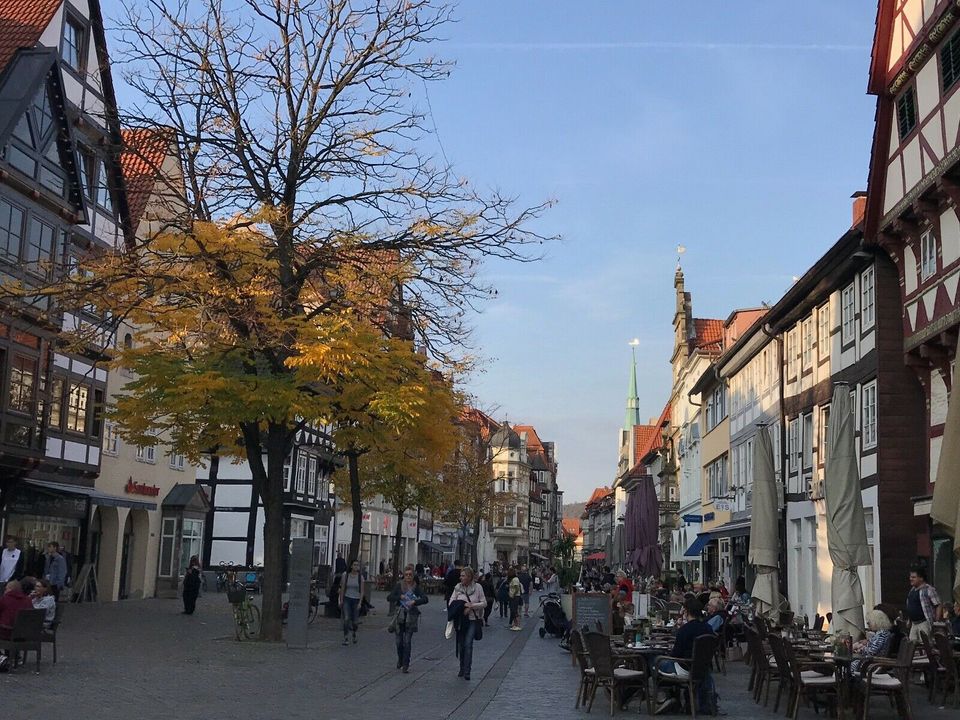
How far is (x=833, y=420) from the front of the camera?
19.4 metres

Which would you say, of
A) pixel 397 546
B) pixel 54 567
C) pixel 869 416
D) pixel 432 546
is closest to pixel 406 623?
pixel 54 567

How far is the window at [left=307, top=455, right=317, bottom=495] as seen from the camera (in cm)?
6094

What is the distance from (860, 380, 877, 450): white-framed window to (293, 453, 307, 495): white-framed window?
3561 centimetres

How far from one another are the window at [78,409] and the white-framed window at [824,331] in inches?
807

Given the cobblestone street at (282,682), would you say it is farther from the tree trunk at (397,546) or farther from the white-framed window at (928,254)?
the tree trunk at (397,546)

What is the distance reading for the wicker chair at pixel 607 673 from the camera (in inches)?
598

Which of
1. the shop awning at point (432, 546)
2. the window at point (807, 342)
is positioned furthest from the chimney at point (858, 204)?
the shop awning at point (432, 546)

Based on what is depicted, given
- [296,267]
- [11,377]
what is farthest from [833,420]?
[11,377]

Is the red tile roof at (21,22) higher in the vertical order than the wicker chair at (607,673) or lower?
higher

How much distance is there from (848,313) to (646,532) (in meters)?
9.03

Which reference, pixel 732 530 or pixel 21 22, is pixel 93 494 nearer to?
pixel 21 22

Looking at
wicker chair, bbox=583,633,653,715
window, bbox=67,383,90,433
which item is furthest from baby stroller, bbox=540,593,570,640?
wicker chair, bbox=583,633,653,715

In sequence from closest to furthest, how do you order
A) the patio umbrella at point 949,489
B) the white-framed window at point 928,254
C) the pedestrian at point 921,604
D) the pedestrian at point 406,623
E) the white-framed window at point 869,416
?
the patio umbrella at point 949,489
the pedestrian at point 921,604
the pedestrian at point 406,623
the white-framed window at point 928,254
the white-framed window at point 869,416

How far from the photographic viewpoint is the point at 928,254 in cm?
2436
